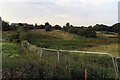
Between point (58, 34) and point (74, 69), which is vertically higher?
point (58, 34)

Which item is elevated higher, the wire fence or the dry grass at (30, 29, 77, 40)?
the dry grass at (30, 29, 77, 40)

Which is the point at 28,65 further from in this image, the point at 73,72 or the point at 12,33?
the point at 12,33

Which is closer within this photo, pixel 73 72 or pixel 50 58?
pixel 73 72

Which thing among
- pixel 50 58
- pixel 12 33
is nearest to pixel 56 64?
pixel 50 58

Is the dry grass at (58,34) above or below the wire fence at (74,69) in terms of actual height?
above

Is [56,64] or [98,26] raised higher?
[98,26]

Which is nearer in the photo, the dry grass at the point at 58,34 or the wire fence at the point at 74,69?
the wire fence at the point at 74,69

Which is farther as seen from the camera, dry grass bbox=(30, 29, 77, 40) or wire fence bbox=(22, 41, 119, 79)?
dry grass bbox=(30, 29, 77, 40)

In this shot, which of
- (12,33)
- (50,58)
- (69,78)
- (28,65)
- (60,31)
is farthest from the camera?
(60,31)

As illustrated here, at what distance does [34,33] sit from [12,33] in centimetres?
318

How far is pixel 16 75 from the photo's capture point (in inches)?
317

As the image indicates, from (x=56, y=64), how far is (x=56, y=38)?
35548 millimetres

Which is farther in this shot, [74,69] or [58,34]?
[58,34]

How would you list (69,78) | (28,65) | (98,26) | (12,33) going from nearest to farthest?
(69,78), (28,65), (98,26), (12,33)
